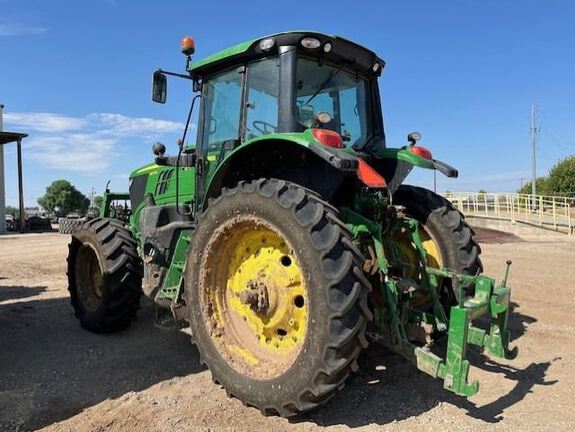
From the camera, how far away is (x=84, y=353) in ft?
15.9

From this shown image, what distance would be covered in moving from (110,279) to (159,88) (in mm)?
2039

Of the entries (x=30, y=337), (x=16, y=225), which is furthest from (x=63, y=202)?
(x=30, y=337)

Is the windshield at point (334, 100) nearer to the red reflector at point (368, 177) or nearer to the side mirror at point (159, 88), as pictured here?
the red reflector at point (368, 177)

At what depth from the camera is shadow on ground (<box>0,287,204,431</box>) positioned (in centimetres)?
368

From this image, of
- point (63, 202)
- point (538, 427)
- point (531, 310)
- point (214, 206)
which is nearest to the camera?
point (538, 427)

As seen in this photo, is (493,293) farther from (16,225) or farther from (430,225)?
(16,225)

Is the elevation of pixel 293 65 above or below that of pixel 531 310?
above

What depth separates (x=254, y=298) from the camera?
361 centimetres

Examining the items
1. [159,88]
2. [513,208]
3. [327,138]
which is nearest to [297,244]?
[327,138]

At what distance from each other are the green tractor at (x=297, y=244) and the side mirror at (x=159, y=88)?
2 cm

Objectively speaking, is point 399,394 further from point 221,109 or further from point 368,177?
point 221,109

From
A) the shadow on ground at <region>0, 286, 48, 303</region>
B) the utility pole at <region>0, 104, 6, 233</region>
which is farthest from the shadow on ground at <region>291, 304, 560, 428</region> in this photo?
the utility pole at <region>0, 104, 6, 233</region>

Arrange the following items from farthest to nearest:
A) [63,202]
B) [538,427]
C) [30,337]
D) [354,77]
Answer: [63,202] < [30,337] < [354,77] < [538,427]

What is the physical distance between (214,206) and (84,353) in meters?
2.25
